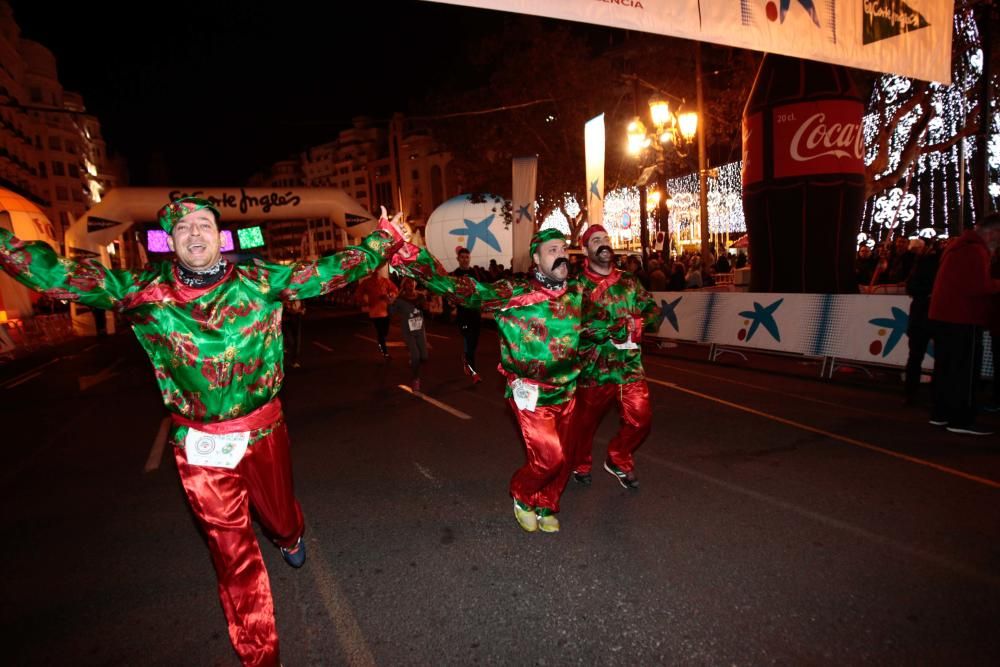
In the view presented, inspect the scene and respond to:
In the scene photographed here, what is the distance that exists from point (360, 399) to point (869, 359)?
23.2 ft

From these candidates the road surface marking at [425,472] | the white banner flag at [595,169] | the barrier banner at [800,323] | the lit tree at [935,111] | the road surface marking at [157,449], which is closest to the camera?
the road surface marking at [425,472]

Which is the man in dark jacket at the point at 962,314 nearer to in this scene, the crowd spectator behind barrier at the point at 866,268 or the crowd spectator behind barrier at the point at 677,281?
the crowd spectator behind barrier at the point at 677,281

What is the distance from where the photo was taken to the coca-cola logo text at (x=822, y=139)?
1052 cm

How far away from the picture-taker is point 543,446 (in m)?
3.77

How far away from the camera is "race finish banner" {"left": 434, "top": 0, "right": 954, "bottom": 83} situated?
13.6ft

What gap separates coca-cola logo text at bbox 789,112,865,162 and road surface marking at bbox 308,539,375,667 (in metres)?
10.4

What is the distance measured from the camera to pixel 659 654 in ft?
8.83

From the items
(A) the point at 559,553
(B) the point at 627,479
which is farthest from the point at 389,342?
(A) the point at 559,553

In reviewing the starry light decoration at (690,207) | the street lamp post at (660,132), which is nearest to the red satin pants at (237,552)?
the street lamp post at (660,132)

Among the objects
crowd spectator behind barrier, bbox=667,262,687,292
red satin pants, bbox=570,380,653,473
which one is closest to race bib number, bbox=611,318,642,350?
red satin pants, bbox=570,380,653,473

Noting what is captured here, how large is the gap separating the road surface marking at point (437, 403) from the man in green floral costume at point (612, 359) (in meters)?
2.81

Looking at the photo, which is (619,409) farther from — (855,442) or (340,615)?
(855,442)

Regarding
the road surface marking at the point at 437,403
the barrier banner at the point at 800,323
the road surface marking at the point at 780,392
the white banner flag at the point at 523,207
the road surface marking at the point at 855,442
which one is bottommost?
the road surface marking at the point at 780,392

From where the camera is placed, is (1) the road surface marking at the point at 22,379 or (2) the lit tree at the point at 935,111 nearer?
(1) the road surface marking at the point at 22,379
